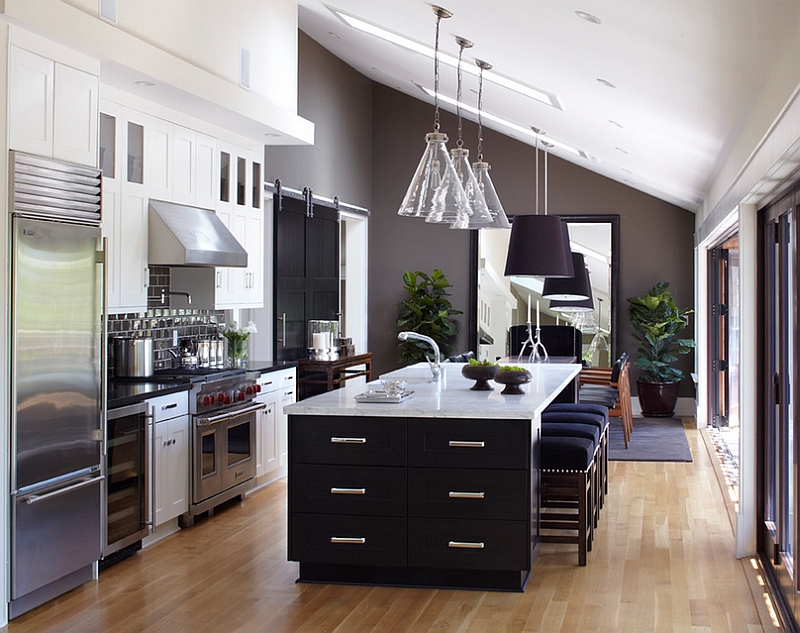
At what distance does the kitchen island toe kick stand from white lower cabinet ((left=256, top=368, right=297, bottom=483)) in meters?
2.05

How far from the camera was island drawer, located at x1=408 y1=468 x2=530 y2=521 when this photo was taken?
4191 mm

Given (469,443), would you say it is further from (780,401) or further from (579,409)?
(579,409)

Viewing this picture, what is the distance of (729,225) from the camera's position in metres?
6.36

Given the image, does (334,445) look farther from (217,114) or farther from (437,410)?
(217,114)

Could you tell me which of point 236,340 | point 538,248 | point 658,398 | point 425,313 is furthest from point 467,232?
point 236,340

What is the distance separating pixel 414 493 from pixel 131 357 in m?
2.12

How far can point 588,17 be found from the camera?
146 inches

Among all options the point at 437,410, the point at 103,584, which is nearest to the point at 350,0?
the point at 437,410

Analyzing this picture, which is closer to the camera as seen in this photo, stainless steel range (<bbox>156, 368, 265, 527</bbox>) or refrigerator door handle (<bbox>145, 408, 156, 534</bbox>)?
refrigerator door handle (<bbox>145, 408, 156, 534</bbox>)

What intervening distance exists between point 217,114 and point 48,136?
1.88 meters

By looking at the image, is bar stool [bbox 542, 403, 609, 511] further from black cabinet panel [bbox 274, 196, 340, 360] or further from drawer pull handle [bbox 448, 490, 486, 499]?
black cabinet panel [bbox 274, 196, 340, 360]

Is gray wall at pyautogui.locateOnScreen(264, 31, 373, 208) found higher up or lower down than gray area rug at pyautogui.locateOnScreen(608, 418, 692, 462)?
higher up

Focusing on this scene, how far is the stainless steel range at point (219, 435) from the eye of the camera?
18.0 ft

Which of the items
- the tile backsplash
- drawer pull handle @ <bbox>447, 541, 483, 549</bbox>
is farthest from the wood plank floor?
the tile backsplash
